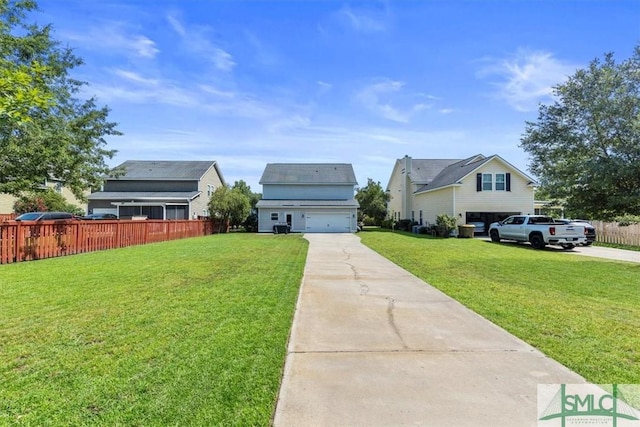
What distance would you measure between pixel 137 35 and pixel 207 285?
8.28 metres

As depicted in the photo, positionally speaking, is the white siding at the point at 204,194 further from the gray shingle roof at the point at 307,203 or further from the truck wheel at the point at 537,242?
the truck wheel at the point at 537,242

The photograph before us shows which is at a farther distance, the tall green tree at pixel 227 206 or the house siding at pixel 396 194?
the house siding at pixel 396 194

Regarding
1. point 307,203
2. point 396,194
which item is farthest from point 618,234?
point 396,194

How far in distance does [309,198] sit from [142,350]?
32251 mm

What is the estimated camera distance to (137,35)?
10984 millimetres

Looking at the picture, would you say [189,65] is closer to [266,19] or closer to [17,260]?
[266,19]

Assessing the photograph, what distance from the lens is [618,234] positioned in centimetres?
2058

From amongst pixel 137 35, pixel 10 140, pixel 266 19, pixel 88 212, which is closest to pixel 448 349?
pixel 266 19

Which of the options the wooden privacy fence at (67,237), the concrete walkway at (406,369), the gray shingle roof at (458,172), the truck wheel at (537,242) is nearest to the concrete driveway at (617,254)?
the truck wheel at (537,242)

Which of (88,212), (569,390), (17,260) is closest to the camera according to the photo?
(569,390)

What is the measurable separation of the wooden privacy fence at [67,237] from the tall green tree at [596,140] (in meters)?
19.5

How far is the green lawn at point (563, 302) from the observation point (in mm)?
4035

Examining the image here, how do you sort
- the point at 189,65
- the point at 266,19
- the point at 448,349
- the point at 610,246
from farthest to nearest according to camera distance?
1. the point at 610,246
2. the point at 189,65
3. the point at 266,19
4. the point at 448,349

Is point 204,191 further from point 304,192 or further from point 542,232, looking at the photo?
point 542,232
